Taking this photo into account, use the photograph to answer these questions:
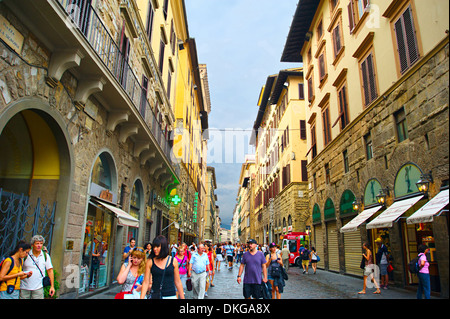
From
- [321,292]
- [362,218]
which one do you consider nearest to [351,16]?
[362,218]

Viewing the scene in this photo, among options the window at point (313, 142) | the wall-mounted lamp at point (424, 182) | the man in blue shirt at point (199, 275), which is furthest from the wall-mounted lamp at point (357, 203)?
the man in blue shirt at point (199, 275)

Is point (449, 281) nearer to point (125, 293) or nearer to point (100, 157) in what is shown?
point (125, 293)

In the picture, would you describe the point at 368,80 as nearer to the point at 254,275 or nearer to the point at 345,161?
the point at 345,161

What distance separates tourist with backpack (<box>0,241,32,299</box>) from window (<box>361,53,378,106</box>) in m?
11.9

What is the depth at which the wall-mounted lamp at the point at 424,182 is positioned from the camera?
355 inches

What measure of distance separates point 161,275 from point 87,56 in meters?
4.98

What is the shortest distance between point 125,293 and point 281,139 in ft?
91.4

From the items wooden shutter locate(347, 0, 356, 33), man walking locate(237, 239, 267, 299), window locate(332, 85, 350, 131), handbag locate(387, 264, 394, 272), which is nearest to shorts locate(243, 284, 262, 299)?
man walking locate(237, 239, 267, 299)

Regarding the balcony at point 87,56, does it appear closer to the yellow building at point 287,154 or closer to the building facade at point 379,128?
the building facade at point 379,128

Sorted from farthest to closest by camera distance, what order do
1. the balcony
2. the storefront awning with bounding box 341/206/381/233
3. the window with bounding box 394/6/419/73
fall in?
the storefront awning with bounding box 341/206/381/233, the window with bounding box 394/6/419/73, the balcony

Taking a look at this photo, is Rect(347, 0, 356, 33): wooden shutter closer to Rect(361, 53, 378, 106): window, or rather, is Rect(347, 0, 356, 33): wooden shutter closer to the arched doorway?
Rect(361, 53, 378, 106): window

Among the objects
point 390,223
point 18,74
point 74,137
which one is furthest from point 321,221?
point 18,74

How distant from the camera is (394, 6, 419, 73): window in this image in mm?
9887

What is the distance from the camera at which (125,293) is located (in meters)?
5.20
